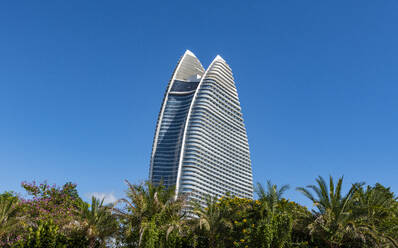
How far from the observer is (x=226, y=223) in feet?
81.2

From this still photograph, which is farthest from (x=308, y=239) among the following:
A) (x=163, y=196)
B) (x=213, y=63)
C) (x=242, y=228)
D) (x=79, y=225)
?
(x=213, y=63)

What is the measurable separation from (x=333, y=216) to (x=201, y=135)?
137m

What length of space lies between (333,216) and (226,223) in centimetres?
762

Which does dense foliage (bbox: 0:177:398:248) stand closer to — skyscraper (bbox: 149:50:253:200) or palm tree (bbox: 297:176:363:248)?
palm tree (bbox: 297:176:363:248)

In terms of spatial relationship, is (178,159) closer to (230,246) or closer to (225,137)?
(225,137)

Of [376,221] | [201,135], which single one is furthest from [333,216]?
[201,135]

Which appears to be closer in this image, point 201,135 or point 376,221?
point 376,221

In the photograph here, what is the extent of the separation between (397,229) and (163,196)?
16.6m

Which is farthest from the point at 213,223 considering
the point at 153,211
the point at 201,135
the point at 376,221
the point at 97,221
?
the point at 201,135

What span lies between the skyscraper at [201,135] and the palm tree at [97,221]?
373ft

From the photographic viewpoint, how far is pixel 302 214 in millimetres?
23125

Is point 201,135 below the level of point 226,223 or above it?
above

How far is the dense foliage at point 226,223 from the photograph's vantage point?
21234 mm

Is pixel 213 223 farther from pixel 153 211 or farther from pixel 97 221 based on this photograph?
pixel 97 221
